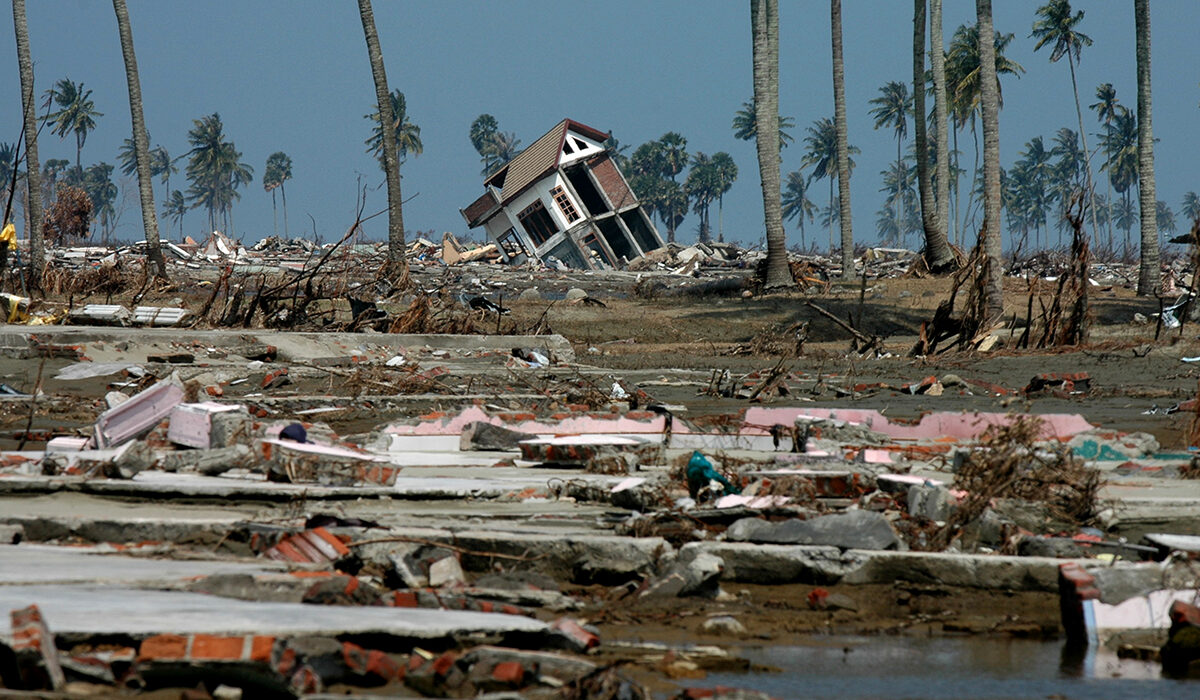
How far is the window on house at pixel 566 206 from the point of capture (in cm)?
4681

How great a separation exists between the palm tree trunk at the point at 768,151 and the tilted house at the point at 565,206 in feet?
74.8

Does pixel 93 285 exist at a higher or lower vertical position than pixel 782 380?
higher

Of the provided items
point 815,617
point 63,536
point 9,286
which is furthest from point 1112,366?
point 9,286

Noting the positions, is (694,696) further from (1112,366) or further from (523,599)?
(1112,366)

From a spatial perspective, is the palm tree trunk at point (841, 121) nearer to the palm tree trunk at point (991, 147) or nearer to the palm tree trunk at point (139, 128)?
the palm tree trunk at point (991, 147)

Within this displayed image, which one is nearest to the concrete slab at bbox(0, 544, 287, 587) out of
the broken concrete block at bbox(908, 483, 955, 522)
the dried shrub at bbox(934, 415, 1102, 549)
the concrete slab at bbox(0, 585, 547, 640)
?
the concrete slab at bbox(0, 585, 547, 640)

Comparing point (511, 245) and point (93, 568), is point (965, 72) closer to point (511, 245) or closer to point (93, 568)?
point (511, 245)

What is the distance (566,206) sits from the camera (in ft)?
155

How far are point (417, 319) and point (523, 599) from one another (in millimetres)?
11571

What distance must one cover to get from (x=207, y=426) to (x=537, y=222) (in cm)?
4242

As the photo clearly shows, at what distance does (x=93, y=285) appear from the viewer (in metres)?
19.2

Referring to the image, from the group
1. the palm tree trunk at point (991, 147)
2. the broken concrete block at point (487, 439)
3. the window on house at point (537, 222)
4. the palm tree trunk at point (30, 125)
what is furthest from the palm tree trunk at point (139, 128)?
the window on house at point (537, 222)

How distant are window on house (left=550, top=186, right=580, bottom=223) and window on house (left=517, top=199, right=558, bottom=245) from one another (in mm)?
590

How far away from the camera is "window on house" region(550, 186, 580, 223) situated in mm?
46812
